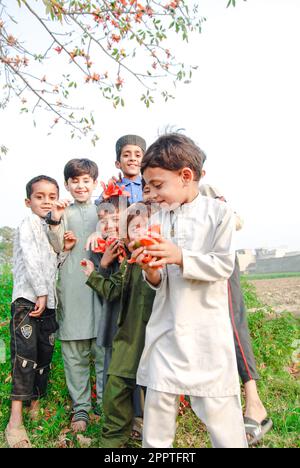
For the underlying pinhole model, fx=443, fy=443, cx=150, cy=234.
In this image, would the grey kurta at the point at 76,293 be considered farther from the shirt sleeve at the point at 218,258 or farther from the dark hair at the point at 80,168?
the shirt sleeve at the point at 218,258

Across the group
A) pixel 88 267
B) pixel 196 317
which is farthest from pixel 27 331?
pixel 196 317

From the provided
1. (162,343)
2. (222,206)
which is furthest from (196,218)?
(162,343)

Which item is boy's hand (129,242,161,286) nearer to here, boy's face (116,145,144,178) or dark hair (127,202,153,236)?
dark hair (127,202,153,236)

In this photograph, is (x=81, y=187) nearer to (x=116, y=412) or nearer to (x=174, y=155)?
(x=174, y=155)

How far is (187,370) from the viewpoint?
5.93ft

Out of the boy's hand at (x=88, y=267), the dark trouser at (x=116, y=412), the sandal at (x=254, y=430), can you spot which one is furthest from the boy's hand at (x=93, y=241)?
the sandal at (x=254, y=430)

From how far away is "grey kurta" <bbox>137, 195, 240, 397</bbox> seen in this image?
1800 mm

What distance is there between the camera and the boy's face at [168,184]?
196 centimetres

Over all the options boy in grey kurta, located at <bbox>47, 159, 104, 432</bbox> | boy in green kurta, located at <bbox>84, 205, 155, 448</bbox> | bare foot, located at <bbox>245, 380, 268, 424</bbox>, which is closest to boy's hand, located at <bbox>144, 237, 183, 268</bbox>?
boy in green kurta, located at <bbox>84, 205, 155, 448</bbox>

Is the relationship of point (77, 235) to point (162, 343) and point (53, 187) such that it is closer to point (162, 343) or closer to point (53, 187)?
point (53, 187)

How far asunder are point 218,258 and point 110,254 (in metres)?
0.97

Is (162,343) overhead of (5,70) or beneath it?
beneath

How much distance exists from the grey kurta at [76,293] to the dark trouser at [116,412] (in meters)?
0.67
